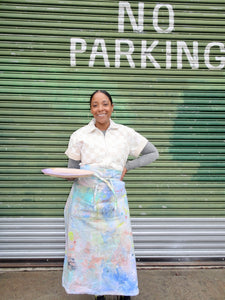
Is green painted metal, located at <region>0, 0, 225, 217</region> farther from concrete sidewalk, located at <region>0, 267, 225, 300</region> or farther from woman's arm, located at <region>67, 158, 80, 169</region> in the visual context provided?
woman's arm, located at <region>67, 158, 80, 169</region>

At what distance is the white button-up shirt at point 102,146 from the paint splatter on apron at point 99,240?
0.24 ft

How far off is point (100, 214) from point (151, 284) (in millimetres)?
1357

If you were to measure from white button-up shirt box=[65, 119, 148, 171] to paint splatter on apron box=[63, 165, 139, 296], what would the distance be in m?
0.07

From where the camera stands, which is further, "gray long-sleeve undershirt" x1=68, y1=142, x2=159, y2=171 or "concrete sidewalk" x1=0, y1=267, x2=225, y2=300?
"concrete sidewalk" x1=0, y1=267, x2=225, y2=300

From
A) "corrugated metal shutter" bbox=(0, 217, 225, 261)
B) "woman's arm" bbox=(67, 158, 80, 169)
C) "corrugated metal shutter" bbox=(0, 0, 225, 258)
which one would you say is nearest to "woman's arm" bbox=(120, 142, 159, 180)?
"woman's arm" bbox=(67, 158, 80, 169)

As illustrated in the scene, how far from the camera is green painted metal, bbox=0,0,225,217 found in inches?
127

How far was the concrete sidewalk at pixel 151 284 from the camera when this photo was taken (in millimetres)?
2727

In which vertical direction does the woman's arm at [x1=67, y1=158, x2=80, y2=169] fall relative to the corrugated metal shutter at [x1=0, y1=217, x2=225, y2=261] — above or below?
above

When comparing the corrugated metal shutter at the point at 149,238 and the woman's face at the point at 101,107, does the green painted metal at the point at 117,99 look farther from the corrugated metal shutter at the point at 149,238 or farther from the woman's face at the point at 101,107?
the woman's face at the point at 101,107

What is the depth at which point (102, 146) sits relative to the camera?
215 cm

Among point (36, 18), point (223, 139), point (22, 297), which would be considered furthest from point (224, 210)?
point (36, 18)

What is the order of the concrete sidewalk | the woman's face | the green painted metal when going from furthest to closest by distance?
the green painted metal
the concrete sidewalk
the woman's face

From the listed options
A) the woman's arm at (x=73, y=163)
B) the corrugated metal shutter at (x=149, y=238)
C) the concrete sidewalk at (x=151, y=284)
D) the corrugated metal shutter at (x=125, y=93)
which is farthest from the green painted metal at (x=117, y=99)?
the woman's arm at (x=73, y=163)

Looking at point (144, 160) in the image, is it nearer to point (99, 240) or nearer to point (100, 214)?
point (100, 214)
